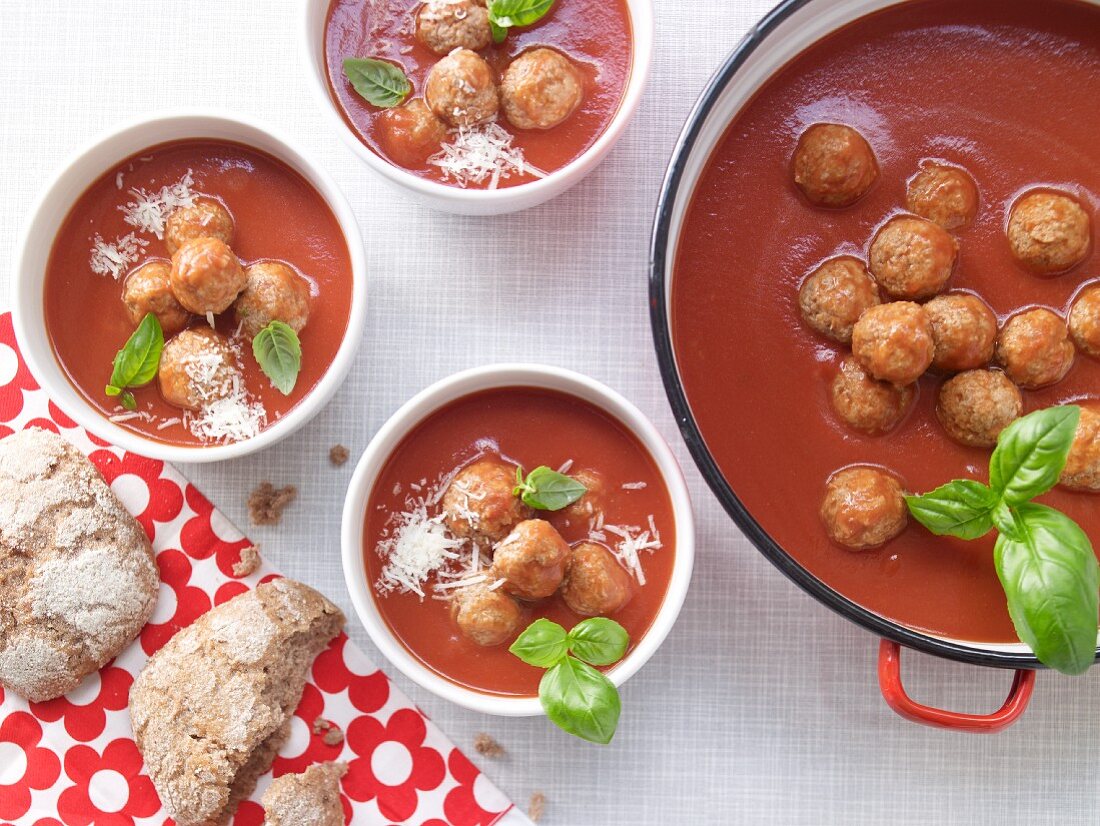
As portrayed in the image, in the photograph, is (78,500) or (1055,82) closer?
(1055,82)

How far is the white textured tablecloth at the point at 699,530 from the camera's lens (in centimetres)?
281

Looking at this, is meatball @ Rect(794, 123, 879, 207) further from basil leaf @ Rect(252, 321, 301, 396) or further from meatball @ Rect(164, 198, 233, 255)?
meatball @ Rect(164, 198, 233, 255)

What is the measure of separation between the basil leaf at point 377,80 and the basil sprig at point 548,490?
3.08 feet

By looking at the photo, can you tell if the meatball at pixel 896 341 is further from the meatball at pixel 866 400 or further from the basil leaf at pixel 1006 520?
the basil leaf at pixel 1006 520

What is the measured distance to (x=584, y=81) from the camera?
254 cm

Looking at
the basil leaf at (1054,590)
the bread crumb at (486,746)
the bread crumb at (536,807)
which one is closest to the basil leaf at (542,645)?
the bread crumb at (486,746)

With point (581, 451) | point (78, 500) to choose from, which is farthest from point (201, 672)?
point (581, 451)

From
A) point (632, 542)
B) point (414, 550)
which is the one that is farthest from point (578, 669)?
point (414, 550)

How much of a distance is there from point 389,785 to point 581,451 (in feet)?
3.40

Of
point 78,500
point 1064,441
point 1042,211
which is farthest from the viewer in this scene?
point 78,500

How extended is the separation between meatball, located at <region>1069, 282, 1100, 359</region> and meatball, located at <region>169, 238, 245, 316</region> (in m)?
1.89

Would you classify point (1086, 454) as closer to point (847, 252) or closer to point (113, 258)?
point (847, 252)

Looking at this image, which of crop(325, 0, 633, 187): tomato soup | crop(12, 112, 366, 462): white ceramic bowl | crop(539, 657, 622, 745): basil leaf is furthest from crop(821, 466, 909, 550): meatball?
crop(12, 112, 366, 462): white ceramic bowl

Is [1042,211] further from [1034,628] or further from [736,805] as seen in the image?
[736,805]
